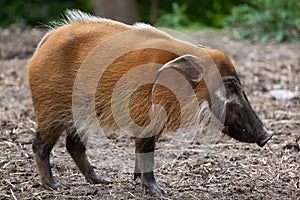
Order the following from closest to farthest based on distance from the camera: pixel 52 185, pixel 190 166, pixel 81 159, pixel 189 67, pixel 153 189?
pixel 189 67 < pixel 153 189 < pixel 52 185 < pixel 81 159 < pixel 190 166

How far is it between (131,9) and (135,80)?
766 cm

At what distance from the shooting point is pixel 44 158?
4188mm

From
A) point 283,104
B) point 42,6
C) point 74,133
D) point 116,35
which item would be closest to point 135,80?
point 116,35

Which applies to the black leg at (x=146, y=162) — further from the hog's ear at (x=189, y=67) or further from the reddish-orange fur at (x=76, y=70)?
the hog's ear at (x=189, y=67)

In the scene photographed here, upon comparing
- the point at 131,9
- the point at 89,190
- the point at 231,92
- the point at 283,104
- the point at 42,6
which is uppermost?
the point at 231,92

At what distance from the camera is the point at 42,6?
1379 cm

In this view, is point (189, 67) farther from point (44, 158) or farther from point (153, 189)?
point (44, 158)

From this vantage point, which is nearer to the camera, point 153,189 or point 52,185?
point 153,189

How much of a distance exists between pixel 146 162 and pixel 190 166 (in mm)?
768

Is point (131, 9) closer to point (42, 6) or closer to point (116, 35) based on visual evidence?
point (42, 6)

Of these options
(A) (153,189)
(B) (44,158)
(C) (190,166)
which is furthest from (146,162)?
(C) (190,166)

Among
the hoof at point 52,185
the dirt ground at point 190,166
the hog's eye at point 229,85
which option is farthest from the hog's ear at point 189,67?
the hoof at point 52,185

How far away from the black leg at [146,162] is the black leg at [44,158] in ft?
1.80

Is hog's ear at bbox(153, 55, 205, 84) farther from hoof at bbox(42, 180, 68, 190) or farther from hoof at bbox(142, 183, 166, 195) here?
hoof at bbox(42, 180, 68, 190)
